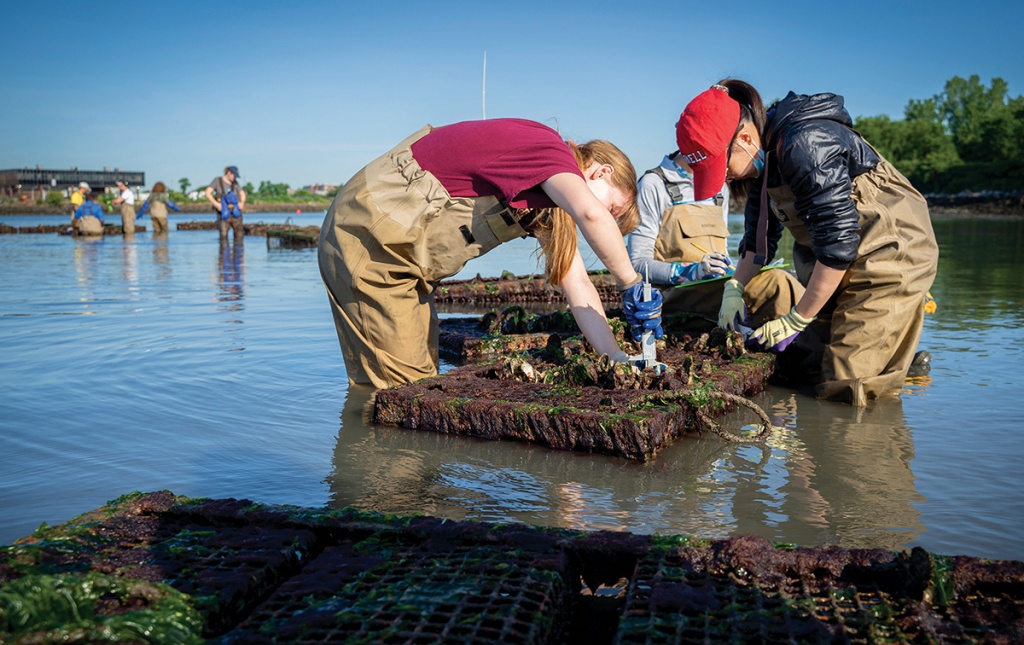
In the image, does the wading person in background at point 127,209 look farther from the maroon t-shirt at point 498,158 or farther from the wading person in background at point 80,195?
the maroon t-shirt at point 498,158

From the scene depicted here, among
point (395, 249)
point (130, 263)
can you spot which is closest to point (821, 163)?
point (395, 249)

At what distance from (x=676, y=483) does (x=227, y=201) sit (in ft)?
65.8

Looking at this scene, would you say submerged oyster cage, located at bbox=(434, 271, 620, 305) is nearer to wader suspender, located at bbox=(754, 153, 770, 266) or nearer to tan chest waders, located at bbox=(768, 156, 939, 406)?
wader suspender, located at bbox=(754, 153, 770, 266)

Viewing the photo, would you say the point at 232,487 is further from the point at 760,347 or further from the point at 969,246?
the point at 969,246

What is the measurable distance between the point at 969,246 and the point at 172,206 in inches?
850

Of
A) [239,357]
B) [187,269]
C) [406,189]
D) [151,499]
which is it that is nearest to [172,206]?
[187,269]

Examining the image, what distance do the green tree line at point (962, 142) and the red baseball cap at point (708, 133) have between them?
52350mm

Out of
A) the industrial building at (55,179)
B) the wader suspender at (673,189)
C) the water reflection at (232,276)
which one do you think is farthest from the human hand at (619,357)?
the industrial building at (55,179)

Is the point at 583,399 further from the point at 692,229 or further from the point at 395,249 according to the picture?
the point at 692,229

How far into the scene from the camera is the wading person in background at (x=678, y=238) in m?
5.29

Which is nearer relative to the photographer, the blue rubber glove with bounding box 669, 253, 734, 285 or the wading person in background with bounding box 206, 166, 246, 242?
the blue rubber glove with bounding box 669, 253, 734, 285

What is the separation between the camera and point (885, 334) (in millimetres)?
4125

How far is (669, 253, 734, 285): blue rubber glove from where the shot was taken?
507cm

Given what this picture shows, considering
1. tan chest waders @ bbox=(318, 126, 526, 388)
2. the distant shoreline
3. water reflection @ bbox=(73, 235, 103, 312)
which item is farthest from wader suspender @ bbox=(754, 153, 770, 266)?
the distant shoreline
